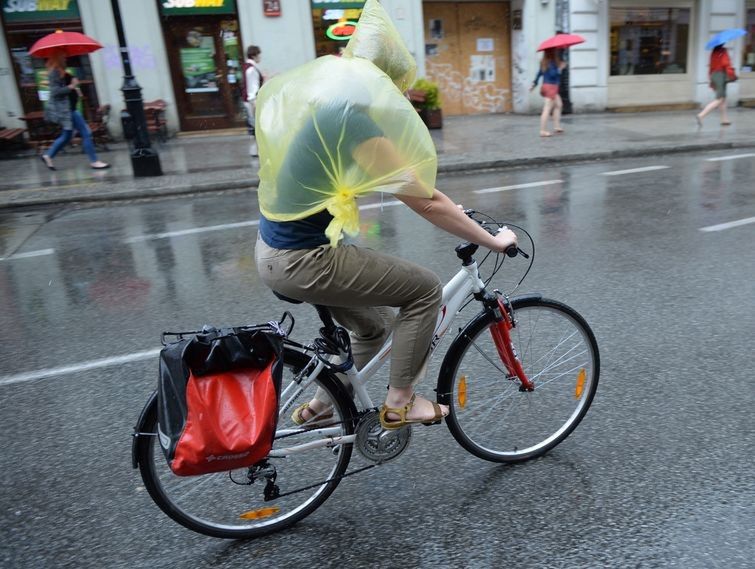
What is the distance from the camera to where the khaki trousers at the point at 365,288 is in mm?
2377

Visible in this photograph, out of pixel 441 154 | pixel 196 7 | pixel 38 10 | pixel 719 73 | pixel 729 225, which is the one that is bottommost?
pixel 729 225

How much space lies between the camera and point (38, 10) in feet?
48.1

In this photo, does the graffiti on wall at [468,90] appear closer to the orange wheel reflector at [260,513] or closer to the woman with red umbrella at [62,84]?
the woman with red umbrella at [62,84]

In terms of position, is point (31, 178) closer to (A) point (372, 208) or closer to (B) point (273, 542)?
(A) point (372, 208)

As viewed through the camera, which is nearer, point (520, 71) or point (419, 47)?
point (419, 47)

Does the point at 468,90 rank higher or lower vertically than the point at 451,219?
lower

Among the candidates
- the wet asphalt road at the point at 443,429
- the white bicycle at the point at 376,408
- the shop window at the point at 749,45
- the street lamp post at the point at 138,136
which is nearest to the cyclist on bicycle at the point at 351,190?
the white bicycle at the point at 376,408

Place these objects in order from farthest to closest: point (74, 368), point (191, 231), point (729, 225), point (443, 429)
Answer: point (191, 231) < point (729, 225) < point (74, 368) < point (443, 429)

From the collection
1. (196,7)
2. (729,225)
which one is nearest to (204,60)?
(196,7)

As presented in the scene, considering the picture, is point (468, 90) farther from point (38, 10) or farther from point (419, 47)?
point (38, 10)

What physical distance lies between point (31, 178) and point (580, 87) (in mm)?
14237

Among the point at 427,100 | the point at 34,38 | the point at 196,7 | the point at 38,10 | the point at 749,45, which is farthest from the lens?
the point at 749,45

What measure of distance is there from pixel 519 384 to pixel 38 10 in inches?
613

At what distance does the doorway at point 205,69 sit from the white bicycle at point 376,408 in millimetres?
14891
